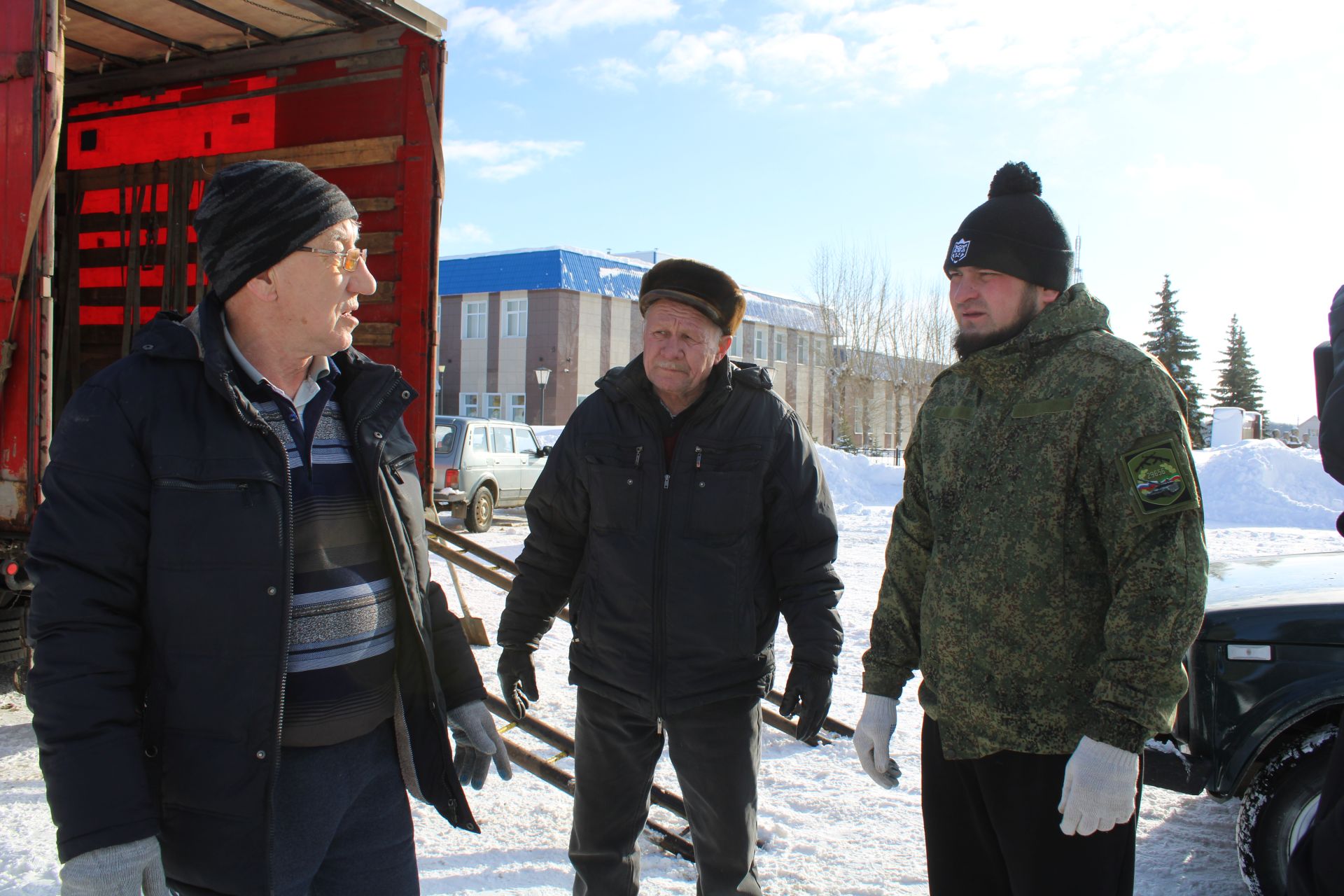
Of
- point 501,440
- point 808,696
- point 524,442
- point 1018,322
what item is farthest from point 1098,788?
point 524,442

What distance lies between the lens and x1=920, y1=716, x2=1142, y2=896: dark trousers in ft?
5.87

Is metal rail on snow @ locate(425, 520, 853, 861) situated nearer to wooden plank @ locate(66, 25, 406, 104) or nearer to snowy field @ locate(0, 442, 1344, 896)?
snowy field @ locate(0, 442, 1344, 896)

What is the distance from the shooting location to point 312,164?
16.3ft

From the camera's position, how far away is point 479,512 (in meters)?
12.6

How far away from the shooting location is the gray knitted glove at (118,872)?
1.33m

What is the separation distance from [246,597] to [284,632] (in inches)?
3.4

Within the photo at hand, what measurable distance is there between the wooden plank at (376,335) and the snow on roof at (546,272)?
30803 millimetres

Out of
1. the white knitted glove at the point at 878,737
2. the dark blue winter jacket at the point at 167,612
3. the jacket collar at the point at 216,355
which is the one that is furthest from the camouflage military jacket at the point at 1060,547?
the dark blue winter jacket at the point at 167,612

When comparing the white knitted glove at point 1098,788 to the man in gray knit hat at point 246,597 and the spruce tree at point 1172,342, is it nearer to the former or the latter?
the man in gray knit hat at point 246,597

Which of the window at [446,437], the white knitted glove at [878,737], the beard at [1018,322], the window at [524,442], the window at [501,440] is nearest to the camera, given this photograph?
the beard at [1018,322]

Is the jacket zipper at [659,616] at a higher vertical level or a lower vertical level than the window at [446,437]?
lower

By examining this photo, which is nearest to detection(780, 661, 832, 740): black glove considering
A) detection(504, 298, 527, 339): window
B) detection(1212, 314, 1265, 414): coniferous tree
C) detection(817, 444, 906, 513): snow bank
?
detection(817, 444, 906, 513): snow bank

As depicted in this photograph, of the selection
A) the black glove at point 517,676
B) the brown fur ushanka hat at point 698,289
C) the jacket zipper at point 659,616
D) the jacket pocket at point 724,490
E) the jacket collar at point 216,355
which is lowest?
the black glove at point 517,676

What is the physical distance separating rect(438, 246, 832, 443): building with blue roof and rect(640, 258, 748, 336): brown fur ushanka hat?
32.1 m
